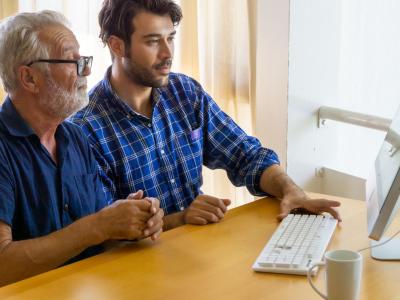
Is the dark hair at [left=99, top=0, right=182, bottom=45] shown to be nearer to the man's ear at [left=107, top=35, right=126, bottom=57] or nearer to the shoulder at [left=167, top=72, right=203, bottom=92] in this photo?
the man's ear at [left=107, top=35, right=126, bottom=57]

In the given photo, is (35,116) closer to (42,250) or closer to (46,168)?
(46,168)

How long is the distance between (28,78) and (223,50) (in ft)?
4.61

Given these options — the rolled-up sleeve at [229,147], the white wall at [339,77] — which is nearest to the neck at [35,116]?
the rolled-up sleeve at [229,147]

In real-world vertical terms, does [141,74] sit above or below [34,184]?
above

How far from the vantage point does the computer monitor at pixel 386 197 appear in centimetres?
126

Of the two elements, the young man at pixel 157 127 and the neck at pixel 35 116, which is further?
the young man at pixel 157 127

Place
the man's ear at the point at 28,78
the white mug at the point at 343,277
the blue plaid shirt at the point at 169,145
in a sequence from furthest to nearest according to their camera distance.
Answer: the blue plaid shirt at the point at 169,145 → the man's ear at the point at 28,78 → the white mug at the point at 343,277

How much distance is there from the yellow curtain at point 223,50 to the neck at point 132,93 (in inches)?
34.0

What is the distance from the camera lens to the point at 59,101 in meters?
1.68

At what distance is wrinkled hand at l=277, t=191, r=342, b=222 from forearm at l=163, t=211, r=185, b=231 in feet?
0.98

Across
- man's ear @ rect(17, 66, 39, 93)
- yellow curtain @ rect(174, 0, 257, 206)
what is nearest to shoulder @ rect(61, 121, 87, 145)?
man's ear @ rect(17, 66, 39, 93)

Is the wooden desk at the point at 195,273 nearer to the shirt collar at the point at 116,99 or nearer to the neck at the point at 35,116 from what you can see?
the neck at the point at 35,116

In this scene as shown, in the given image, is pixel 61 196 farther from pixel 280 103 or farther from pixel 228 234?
pixel 280 103

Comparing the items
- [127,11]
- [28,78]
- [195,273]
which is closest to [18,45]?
[28,78]
